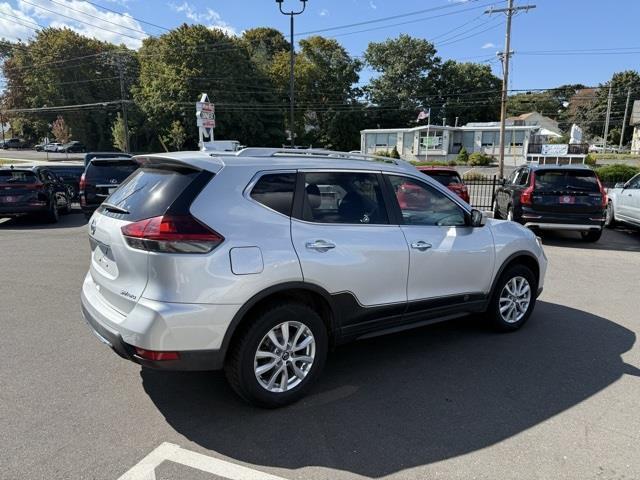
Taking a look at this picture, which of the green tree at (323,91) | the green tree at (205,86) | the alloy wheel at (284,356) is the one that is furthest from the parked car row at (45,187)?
the green tree at (323,91)

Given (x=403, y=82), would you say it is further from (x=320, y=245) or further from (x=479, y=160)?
(x=320, y=245)

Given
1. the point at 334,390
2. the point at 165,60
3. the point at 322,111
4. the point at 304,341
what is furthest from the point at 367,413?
the point at 322,111

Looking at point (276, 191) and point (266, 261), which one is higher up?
point (276, 191)

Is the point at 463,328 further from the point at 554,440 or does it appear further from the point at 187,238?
the point at 187,238

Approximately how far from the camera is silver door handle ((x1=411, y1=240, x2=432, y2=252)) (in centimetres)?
396

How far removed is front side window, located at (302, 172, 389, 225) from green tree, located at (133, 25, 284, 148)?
5295 centimetres

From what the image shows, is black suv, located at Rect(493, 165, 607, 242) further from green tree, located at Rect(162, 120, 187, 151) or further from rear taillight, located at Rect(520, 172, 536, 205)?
green tree, located at Rect(162, 120, 187, 151)

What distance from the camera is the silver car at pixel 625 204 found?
1087 cm

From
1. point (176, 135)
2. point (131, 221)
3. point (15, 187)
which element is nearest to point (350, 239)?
point (131, 221)

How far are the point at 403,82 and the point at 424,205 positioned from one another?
238ft

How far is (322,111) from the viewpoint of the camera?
69.2 metres

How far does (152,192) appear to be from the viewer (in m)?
3.24

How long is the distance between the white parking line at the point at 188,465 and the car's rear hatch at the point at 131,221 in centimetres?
92

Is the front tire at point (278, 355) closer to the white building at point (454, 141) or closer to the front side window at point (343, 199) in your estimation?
the front side window at point (343, 199)
